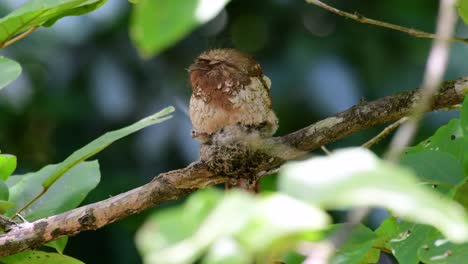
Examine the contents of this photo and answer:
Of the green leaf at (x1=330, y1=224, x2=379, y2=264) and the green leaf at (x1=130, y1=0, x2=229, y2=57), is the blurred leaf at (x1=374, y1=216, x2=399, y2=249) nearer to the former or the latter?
the green leaf at (x1=330, y1=224, x2=379, y2=264)

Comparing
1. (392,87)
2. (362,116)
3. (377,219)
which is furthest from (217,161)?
(392,87)

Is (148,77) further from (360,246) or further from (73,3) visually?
(360,246)

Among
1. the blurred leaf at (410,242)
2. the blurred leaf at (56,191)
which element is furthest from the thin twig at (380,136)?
the blurred leaf at (56,191)

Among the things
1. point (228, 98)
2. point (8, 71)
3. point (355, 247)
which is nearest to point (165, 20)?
point (355, 247)

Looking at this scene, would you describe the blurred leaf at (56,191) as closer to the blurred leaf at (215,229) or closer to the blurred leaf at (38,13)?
the blurred leaf at (38,13)

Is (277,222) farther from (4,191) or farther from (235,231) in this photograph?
(4,191)

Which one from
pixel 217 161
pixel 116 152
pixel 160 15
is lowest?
pixel 116 152

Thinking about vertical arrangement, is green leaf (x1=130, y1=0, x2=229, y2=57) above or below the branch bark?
above

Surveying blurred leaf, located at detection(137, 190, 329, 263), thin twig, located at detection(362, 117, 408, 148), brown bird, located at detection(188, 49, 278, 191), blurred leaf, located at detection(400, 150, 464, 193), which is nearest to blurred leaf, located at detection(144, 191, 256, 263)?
blurred leaf, located at detection(137, 190, 329, 263)
